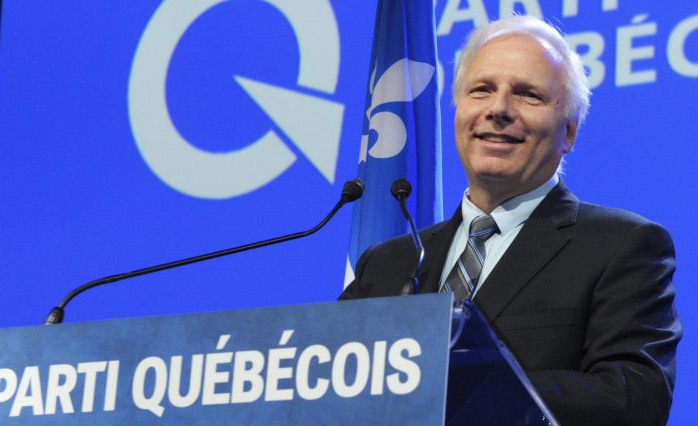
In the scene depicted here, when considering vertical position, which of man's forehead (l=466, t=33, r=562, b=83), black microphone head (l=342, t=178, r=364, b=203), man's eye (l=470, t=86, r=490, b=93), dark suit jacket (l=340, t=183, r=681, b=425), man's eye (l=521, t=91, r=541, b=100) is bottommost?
dark suit jacket (l=340, t=183, r=681, b=425)

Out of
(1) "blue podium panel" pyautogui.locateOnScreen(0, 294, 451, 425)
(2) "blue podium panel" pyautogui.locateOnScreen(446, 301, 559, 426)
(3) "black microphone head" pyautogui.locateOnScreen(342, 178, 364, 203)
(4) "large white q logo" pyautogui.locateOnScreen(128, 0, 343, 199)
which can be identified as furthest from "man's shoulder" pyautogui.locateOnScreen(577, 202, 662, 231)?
(4) "large white q logo" pyautogui.locateOnScreen(128, 0, 343, 199)

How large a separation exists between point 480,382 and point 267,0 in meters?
3.06

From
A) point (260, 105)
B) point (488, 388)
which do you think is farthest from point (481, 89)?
point (260, 105)

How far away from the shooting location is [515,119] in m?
2.42

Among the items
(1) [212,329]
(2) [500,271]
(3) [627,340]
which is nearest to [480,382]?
(1) [212,329]

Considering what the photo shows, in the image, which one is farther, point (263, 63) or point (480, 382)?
point (263, 63)

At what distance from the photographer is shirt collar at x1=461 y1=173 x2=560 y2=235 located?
238 cm

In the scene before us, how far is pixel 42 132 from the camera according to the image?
468 centimetres

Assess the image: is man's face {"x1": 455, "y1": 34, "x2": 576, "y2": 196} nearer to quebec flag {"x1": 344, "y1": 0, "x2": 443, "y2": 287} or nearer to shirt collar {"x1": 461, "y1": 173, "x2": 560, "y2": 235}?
shirt collar {"x1": 461, "y1": 173, "x2": 560, "y2": 235}

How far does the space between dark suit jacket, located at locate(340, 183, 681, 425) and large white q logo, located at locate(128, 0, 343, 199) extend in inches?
66.8

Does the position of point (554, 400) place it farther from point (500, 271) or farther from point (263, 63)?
point (263, 63)

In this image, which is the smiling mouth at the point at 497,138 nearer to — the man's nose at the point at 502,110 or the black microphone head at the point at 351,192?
the man's nose at the point at 502,110

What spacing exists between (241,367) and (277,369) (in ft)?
0.17

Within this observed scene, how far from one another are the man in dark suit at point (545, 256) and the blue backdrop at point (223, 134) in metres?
0.90
